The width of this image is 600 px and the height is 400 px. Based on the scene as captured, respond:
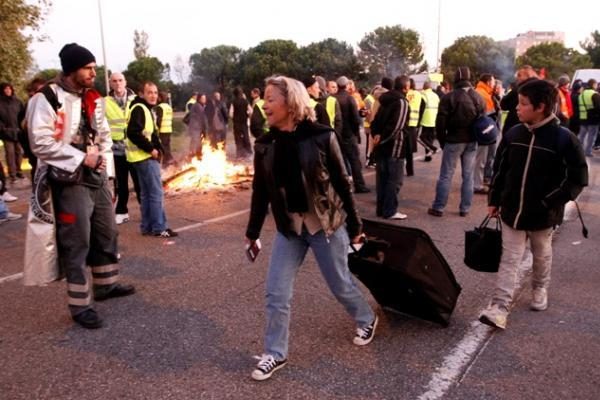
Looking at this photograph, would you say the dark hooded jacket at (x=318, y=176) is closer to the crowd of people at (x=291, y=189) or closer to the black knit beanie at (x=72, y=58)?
the crowd of people at (x=291, y=189)

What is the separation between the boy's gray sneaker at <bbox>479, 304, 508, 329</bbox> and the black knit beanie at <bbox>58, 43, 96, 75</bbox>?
3479 millimetres

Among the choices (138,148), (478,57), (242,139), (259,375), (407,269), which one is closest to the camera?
(259,375)

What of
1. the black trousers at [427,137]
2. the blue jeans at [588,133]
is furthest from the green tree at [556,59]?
the black trousers at [427,137]

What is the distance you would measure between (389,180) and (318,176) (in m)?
4.31

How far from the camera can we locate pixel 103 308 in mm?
4484

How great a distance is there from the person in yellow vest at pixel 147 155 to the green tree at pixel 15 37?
9.93 m

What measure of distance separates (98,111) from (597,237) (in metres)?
5.65

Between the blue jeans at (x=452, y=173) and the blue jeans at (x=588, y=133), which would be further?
the blue jeans at (x=588, y=133)

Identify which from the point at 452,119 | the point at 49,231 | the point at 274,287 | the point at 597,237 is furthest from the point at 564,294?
the point at 49,231

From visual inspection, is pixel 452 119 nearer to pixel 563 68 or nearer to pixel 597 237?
pixel 597 237

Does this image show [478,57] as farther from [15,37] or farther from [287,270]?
[287,270]

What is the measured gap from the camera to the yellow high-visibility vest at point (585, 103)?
12.5m

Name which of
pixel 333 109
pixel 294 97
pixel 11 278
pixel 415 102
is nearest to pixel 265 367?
pixel 294 97

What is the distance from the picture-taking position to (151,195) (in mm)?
6488
